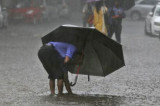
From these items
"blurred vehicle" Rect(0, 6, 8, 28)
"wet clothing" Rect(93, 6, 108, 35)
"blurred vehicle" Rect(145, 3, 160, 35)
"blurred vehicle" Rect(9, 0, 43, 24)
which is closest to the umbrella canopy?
"wet clothing" Rect(93, 6, 108, 35)

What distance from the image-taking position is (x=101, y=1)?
18.1m

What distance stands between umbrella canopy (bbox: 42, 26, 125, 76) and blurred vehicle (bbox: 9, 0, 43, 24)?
26218mm

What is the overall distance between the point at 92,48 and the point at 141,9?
110 ft

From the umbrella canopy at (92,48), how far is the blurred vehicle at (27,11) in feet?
86.0

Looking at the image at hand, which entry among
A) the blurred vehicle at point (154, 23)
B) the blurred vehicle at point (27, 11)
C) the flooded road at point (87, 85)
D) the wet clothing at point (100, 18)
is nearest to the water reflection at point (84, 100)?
the flooded road at point (87, 85)

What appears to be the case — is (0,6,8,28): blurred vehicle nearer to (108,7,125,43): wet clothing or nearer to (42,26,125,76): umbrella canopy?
(108,7,125,43): wet clothing

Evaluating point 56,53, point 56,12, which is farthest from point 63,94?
point 56,12

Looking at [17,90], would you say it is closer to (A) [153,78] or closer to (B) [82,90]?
(B) [82,90]

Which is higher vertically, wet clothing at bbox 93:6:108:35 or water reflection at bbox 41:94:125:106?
water reflection at bbox 41:94:125:106

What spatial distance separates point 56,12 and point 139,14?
624cm

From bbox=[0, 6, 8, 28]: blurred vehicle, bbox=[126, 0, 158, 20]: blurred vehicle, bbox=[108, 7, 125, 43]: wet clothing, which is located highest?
bbox=[108, 7, 125, 43]: wet clothing

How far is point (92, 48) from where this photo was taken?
9.80m

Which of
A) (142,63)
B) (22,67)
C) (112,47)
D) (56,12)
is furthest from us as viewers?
Result: (56,12)

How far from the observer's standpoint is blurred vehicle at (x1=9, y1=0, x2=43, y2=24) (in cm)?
3622
